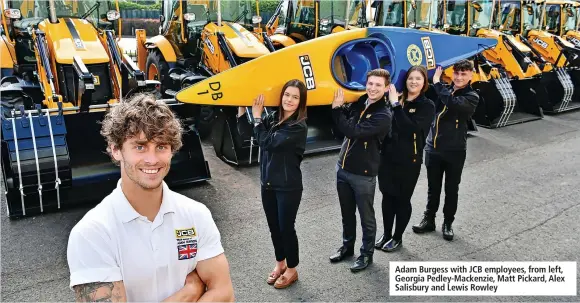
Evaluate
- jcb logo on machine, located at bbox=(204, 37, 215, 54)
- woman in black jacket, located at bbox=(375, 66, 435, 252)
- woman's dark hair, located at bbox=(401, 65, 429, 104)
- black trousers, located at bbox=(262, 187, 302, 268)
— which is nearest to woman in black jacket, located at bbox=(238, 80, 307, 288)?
black trousers, located at bbox=(262, 187, 302, 268)

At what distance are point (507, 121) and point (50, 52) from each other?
814 centimetres

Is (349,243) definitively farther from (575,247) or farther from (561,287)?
(575,247)

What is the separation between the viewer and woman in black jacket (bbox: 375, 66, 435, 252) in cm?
364

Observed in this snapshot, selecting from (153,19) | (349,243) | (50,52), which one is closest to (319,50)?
(349,243)

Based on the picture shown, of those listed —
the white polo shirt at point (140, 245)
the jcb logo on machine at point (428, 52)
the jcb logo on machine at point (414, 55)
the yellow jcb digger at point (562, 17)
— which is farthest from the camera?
the yellow jcb digger at point (562, 17)

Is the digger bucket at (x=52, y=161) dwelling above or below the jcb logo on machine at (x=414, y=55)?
below

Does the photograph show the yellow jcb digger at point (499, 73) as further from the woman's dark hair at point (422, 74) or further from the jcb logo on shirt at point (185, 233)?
the jcb logo on shirt at point (185, 233)

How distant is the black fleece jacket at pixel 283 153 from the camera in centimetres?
314

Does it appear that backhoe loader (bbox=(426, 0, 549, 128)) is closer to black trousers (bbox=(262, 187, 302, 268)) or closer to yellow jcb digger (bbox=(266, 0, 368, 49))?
yellow jcb digger (bbox=(266, 0, 368, 49))

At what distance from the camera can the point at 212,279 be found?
61.1 inches

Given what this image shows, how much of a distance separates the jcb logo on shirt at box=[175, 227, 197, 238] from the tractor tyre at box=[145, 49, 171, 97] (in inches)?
239

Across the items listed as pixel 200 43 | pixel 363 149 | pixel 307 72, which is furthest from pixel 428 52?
pixel 200 43

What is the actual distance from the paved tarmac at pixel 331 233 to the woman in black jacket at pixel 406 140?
1.98 ft

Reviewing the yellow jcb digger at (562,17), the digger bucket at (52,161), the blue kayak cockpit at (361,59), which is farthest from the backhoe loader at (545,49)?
the digger bucket at (52,161)
